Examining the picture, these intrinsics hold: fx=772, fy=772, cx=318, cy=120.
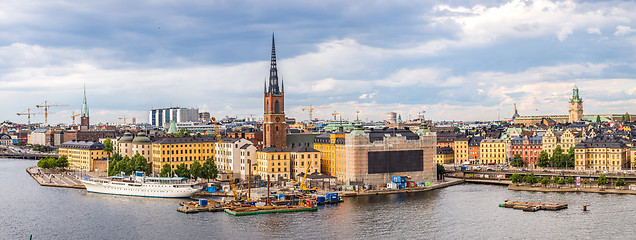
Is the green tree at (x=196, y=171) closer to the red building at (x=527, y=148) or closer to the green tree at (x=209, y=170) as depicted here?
the green tree at (x=209, y=170)

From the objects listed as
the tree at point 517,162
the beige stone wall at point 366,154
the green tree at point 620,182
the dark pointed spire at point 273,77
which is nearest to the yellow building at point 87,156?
the dark pointed spire at point 273,77

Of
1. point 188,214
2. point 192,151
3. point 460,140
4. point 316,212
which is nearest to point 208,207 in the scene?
point 188,214

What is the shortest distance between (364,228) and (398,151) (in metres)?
40.4

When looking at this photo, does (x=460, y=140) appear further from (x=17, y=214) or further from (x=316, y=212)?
(x=17, y=214)

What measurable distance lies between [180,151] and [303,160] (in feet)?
75.8

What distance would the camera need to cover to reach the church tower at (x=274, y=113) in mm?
126562

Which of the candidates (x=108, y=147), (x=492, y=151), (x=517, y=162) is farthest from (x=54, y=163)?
(x=517, y=162)

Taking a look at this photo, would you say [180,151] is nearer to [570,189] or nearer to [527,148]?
[570,189]

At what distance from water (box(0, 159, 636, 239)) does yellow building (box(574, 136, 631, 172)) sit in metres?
30.2

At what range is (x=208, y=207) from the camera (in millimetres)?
87625

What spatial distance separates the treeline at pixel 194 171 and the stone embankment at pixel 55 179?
1300 centimetres

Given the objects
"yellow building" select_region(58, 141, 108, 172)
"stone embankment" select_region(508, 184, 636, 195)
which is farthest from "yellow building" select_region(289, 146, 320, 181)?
"yellow building" select_region(58, 141, 108, 172)

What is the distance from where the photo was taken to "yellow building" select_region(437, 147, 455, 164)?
154 metres

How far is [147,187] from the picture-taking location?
10125 cm
